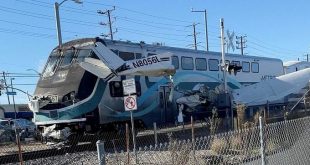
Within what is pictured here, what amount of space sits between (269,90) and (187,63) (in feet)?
16.6

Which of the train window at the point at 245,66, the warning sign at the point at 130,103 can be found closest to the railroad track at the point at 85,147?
the warning sign at the point at 130,103

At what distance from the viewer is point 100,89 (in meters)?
17.4

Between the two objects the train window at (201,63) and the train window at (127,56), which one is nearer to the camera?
the train window at (127,56)

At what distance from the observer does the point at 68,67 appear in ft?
58.9

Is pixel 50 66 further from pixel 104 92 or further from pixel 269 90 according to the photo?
pixel 269 90

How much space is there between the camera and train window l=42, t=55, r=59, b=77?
729 inches

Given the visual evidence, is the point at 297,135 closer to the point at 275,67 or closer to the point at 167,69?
the point at 167,69

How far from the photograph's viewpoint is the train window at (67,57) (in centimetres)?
1820

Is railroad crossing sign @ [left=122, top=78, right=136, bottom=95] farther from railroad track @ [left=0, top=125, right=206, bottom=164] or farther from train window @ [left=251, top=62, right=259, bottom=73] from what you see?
train window @ [left=251, top=62, right=259, bottom=73]

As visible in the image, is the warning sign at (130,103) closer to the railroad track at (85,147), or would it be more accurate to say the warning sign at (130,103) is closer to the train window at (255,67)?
the railroad track at (85,147)

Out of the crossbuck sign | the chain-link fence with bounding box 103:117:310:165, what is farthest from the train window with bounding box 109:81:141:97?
the chain-link fence with bounding box 103:117:310:165

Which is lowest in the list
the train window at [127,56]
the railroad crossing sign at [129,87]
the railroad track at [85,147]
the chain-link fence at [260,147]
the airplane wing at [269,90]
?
the railroad track at [85,147]

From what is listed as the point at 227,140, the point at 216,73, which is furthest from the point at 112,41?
the point at 227,140

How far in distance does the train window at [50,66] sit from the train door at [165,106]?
4325 mm
